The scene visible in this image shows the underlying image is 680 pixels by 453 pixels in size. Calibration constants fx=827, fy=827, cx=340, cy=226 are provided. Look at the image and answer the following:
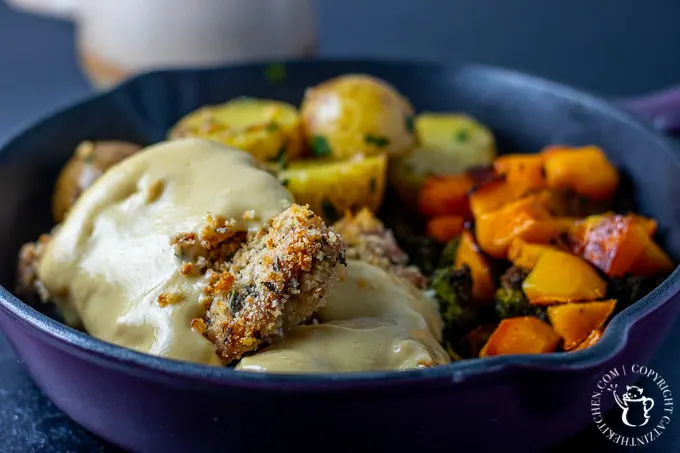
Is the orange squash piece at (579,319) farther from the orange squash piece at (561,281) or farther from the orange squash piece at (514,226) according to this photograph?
the orange squash piece at (514,226)

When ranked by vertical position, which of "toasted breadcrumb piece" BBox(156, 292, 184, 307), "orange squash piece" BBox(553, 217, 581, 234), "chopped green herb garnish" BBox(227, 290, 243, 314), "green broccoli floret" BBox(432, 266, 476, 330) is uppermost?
"chopped green herb garnish" BBox(227, 290, 243, 314)

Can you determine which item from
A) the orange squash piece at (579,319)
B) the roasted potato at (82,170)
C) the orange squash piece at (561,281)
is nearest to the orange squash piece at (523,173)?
the orange squash piece at (561,281)

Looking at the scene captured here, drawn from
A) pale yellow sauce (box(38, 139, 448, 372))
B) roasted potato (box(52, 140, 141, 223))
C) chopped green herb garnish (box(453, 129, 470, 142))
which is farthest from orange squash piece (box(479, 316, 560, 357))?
roasted potato (box(52, 140, 141, 223))

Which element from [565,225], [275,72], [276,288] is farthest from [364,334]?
[275,72]

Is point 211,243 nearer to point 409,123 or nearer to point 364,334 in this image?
point 364,334

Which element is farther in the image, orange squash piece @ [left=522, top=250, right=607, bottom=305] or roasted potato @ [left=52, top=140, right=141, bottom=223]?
roasted potato @ [left=52, top=140, right=141, bottom=223]

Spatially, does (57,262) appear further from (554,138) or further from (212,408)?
(554,138)

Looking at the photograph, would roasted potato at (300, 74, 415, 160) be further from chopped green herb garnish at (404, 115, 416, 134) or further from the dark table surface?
the dark table surface
